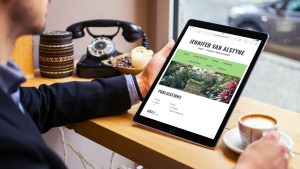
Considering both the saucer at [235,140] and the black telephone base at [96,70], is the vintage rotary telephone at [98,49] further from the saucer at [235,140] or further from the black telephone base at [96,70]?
the saucer at [235,140]

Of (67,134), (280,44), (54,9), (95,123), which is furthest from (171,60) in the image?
(280,44)

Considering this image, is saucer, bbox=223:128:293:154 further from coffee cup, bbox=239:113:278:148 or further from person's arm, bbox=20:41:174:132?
person's arm, bbox=20:41:174:132

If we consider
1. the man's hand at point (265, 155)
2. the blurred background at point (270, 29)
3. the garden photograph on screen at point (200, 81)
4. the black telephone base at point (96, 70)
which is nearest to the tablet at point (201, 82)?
the garden photograph on screen at point (200, 81)

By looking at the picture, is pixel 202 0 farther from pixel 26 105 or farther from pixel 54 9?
pixel 26 105

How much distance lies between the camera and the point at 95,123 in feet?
3.81

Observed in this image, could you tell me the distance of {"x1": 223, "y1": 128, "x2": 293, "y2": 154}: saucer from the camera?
978 millimetres

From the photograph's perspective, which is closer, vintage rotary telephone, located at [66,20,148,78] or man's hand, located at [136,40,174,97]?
man's hand, located at [136,40,174,97]

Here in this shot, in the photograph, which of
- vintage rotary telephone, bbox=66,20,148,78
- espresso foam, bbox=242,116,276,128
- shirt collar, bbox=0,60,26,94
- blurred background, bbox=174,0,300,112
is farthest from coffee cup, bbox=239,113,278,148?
blurred background, bbox=174,0,300,112

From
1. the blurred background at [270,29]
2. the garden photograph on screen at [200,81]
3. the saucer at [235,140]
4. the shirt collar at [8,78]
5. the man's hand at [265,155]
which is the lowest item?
the blurred background at [270,29]

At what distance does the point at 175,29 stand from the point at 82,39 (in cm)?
41

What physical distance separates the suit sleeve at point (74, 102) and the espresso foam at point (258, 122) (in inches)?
13.8

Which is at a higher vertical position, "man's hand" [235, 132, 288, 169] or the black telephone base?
"man's hand" [235, 132, 288, 169]

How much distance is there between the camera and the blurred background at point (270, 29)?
191 centimetres

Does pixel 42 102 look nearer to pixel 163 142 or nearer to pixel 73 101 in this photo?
pixel 73 101
